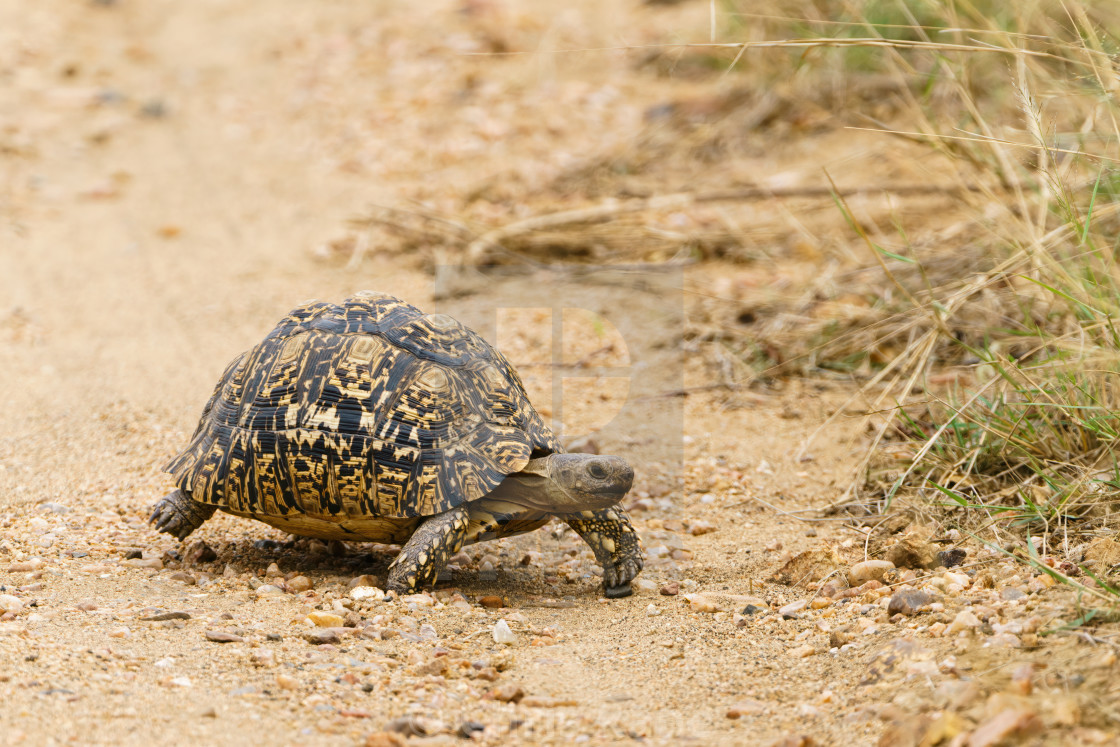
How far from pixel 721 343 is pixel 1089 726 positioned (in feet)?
11.8

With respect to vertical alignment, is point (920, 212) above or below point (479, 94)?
below

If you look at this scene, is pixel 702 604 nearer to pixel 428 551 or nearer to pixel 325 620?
pixel 428 551

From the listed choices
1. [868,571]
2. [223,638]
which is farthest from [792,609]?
[223,638]

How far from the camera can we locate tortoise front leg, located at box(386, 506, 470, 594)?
9.99 ft

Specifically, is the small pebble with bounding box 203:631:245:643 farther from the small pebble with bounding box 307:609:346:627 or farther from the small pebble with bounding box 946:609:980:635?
the small pebble with bounding box 946:609:980:635

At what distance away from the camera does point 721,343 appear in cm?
539

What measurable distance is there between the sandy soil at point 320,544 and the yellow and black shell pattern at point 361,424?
31 centimetres

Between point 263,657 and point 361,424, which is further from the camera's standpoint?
point 361,424

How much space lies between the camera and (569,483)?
3146mm

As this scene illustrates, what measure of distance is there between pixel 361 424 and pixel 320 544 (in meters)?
0.75

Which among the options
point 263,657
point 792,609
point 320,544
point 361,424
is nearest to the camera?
point 263,657

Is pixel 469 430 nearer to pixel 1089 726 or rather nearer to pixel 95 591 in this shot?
pixel 95 591

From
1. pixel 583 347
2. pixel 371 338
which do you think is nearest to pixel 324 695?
pixel 371 338

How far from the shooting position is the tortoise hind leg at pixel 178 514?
3.43 m
